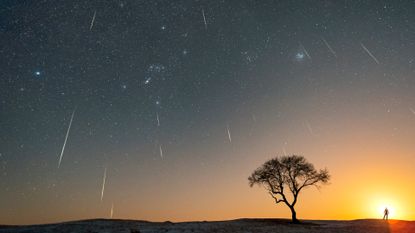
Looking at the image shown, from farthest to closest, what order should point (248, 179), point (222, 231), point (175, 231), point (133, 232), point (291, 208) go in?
point (248, 179)
point (291, 208)
point (222, 231)
point (175, 231)
point (133, 232)

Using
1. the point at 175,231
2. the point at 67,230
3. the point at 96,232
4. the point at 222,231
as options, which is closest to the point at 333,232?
the point at 222,231

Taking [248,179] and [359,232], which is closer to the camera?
[359,232]

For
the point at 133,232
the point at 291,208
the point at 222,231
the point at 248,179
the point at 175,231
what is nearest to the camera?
the point at 133,232

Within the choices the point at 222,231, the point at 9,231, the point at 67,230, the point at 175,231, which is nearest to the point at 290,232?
the point at 222,231

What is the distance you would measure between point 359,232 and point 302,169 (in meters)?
20.9

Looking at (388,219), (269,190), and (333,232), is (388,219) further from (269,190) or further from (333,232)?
(333,232)

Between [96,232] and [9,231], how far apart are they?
922cm

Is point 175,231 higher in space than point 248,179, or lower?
lower

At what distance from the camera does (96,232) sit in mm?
31766

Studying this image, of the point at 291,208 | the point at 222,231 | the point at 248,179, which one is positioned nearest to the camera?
the point at 222,231

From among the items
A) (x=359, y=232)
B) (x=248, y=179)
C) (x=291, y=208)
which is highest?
(x=248, y=179)

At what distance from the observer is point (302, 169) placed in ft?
188

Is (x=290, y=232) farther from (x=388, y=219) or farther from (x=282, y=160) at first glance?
(x=388, y=219)

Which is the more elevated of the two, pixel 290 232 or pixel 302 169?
pixel 302 169
